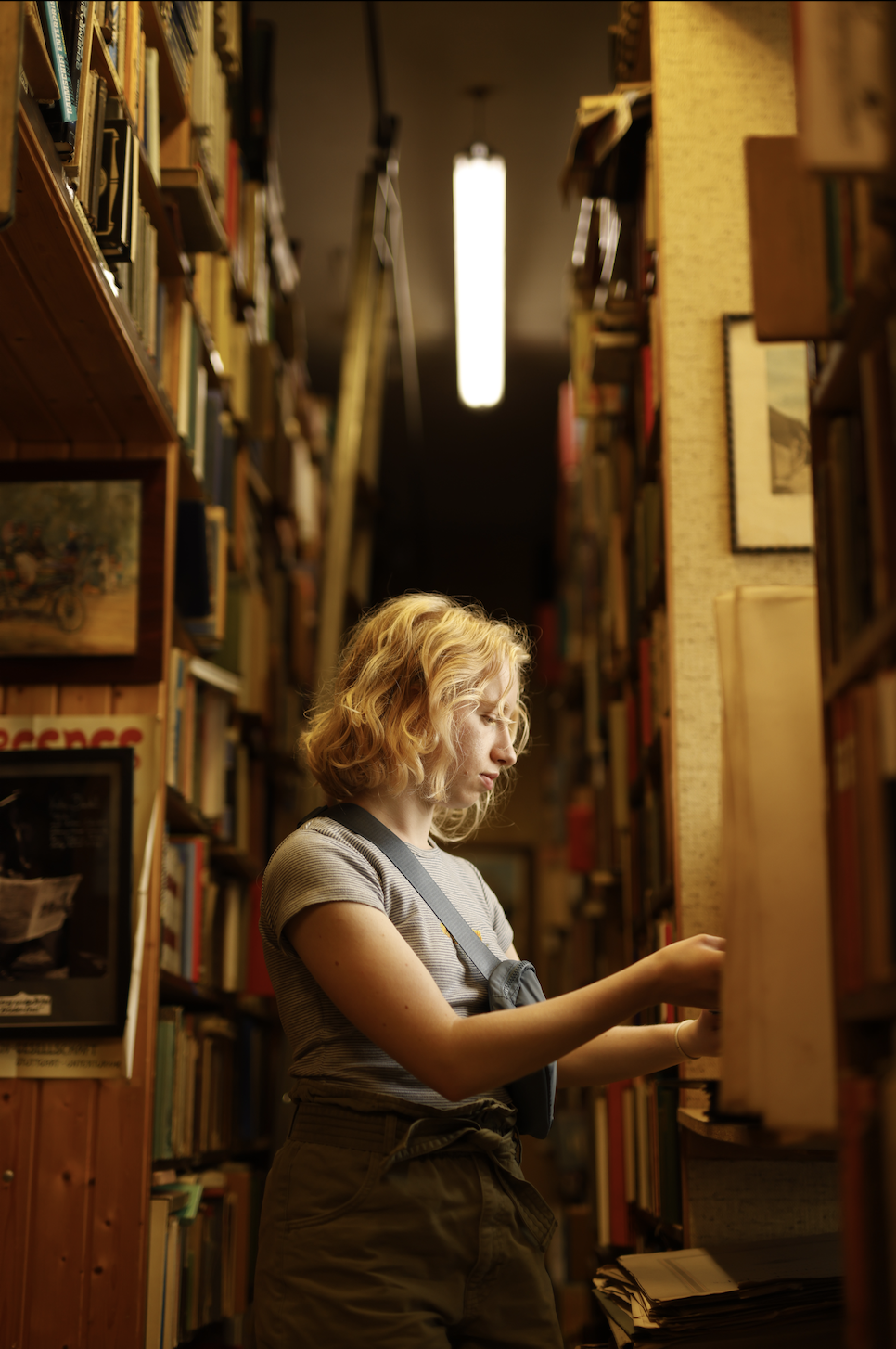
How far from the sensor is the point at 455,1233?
138 centimetres

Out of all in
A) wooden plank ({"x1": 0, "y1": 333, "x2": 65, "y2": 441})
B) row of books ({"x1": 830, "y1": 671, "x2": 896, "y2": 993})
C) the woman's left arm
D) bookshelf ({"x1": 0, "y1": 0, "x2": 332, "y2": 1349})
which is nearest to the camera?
row of books ({"x1": 830, "y1": 671, "x2": 896, "y2": 993})

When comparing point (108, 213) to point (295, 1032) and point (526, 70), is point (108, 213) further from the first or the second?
point (526, 70)

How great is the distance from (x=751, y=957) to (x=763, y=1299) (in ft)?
2.52

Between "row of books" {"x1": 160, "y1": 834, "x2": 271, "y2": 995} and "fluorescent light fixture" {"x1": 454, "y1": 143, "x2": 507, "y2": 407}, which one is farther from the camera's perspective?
"fluorescent light fixture" {"x1": 454, "y1": 143, "x2": 507, "y2": 407}

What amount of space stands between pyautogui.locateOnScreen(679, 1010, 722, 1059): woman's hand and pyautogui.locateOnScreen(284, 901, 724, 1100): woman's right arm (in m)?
0.23

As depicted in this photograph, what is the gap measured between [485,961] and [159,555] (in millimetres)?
1109

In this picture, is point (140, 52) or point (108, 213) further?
point (140, 52)

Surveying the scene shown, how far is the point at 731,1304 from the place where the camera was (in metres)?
1.56

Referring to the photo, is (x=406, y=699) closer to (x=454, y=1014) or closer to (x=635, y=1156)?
(x=454, y=1014)

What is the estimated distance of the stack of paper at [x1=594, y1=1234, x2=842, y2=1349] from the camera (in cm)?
153

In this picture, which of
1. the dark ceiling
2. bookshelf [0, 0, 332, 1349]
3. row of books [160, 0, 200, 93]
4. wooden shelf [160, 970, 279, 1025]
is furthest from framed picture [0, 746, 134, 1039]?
the dark ceiling

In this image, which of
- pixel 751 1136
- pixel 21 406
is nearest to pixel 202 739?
pixel 21 406

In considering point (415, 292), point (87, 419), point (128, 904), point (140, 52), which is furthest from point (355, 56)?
point (128, 904)

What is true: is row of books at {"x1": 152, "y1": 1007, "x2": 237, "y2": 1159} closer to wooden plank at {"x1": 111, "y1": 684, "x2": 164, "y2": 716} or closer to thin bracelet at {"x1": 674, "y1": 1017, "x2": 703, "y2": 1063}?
wooden plank at {"x1": 111, "y1": 684, "x2": 164, "y2": 716}
